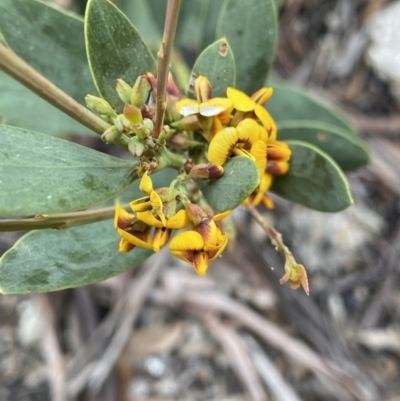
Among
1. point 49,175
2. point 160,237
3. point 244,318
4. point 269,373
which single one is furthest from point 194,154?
point 269,373

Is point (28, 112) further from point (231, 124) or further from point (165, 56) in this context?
point (165, 56)

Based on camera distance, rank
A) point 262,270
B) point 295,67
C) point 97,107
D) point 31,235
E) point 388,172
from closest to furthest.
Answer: point 97,107
point 31,235
point 262,270
point 388,172
point 295,67

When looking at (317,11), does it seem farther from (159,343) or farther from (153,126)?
(153,126)

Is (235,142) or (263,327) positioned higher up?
(235,142)

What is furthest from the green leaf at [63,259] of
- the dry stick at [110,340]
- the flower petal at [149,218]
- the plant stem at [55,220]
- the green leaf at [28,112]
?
the dry stick at [110,340]

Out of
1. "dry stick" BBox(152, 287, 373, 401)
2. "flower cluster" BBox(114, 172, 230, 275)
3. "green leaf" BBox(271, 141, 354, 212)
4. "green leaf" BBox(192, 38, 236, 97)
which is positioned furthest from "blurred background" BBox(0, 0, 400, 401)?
"flower cluster" BBox(114, 172, 230, 275)

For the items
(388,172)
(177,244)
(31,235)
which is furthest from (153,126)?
(388,172)

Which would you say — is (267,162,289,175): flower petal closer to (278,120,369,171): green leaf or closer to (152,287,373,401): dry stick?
(278,120,369,171): green leaf
